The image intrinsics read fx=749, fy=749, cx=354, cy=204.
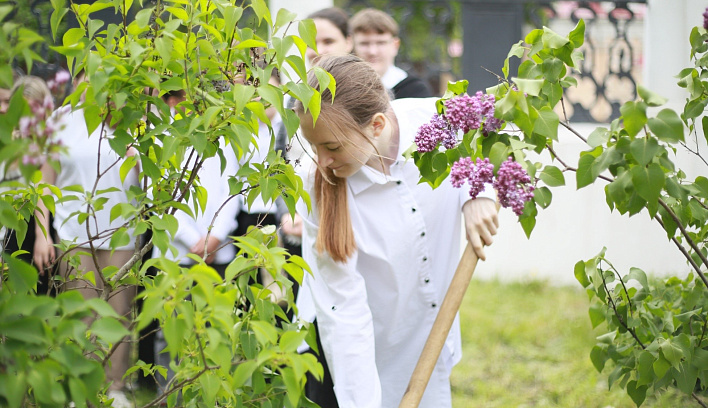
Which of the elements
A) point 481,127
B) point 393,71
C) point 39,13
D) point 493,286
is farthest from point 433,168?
point 493,286

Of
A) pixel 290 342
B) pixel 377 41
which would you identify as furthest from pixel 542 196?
pixel 377 41

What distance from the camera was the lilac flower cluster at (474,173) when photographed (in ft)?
4.96

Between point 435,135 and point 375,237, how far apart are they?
72 centimetres

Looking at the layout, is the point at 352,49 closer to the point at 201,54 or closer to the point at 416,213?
the point at 416,213

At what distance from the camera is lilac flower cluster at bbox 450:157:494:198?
151cm

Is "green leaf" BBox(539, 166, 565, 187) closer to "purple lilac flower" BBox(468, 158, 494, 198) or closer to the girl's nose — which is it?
"purple lilac flower" BBox(468, 158, 494, 198)

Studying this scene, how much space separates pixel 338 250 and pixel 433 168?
0.50 metres

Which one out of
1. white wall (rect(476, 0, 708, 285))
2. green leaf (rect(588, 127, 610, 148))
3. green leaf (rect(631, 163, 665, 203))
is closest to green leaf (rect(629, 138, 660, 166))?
green leaf (rect(631, 163, 665, 203))

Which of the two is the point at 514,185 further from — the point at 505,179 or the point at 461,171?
the point at 461,171

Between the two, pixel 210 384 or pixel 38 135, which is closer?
pixel 38 135

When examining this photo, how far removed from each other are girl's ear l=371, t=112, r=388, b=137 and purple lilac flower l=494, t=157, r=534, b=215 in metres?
0.73

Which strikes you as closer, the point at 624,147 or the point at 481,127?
the point at 624,147

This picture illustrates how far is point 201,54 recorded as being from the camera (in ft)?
4.66

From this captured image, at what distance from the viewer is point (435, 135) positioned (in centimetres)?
165
